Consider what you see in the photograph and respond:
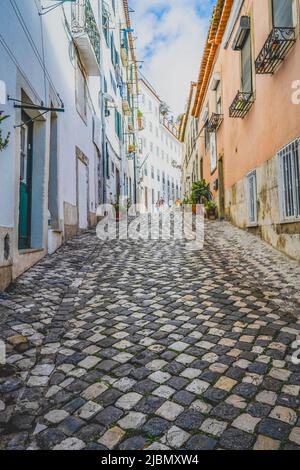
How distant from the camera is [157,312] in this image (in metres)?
3.84

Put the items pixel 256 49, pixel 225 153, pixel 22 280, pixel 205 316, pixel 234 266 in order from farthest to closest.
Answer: pixel 225 153 < pixel 256 49 < pixel 234 266 < pixel 22 280 < pixel 205 316

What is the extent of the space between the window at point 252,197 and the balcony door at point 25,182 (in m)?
5.16

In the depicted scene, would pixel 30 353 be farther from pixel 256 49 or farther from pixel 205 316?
pixel 256 49

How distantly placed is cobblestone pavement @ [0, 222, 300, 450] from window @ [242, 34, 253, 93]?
5.42 meters

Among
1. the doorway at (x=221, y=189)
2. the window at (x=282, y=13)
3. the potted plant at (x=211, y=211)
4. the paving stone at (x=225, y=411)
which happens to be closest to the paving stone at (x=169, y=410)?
the paving stone at (x=225, y=411)

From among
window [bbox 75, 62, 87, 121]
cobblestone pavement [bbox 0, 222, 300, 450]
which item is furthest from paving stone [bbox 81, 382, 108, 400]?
window [bbox 75, 62, 87, 121]

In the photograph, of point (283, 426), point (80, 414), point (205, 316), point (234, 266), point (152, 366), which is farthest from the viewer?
point (234, 266)

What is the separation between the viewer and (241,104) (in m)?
8.49

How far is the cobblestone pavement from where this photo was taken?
6.55 feet

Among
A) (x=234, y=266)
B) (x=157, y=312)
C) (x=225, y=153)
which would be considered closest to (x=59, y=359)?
(x=157, y=312)

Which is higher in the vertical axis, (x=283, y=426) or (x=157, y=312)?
(x=157, y=312)

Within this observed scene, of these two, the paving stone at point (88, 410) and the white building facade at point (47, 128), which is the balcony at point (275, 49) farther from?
the paving stone at point (88, 410)

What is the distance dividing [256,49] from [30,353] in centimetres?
800
